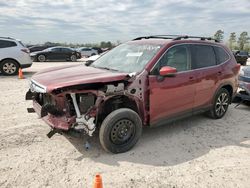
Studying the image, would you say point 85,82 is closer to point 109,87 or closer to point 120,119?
point 109,87

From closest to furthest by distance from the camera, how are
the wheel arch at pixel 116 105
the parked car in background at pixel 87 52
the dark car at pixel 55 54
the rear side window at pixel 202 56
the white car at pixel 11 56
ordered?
1. the wheel arch at pixel 116 105
2. the rear side window at pixel 202 56
3. the white car at pixel 11 56
4. the dark car at pixel 55 54
5. the parked car in background at pixel 87 52

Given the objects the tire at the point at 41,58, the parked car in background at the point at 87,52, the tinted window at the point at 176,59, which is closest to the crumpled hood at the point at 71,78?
the tinted window at the point at 176,59

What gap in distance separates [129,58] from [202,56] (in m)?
1.65

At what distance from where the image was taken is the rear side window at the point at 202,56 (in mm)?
5230

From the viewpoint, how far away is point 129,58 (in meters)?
4.84

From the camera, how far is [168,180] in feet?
11.4

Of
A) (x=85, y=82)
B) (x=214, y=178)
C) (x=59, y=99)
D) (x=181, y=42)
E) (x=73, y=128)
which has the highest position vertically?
(x=181, y=42)

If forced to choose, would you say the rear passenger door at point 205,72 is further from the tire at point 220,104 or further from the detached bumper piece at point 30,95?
the detached bumper piece at point 30,95

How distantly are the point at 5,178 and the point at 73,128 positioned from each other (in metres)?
1.10

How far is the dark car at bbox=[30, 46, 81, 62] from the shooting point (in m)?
23.1

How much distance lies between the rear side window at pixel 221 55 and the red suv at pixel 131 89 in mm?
116

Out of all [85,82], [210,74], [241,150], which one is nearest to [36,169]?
[85,82]

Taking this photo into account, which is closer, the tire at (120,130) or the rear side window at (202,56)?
the tire at (120,130)

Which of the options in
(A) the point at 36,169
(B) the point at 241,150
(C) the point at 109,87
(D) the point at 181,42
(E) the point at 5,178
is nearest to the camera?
(E) the point at 5,178
